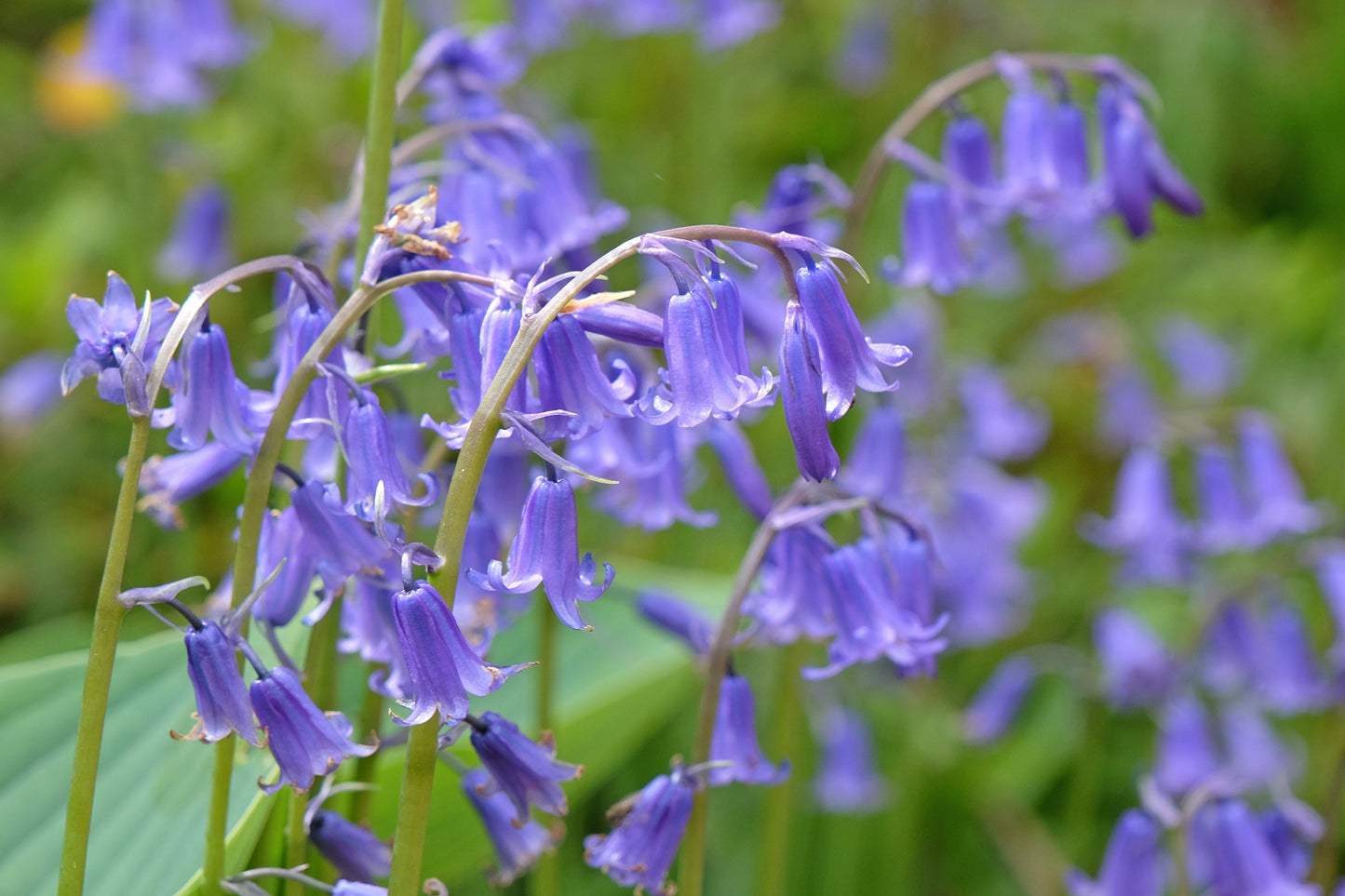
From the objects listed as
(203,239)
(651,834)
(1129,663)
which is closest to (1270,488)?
(1129,663)

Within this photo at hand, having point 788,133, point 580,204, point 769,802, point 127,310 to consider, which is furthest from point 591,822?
point 788,133

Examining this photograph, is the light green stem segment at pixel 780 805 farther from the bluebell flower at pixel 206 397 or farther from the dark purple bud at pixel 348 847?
the bluebell flower at pixel 206 397

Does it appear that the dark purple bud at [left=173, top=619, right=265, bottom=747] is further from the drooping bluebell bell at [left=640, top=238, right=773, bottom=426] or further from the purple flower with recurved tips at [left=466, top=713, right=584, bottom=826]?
the drooping bluebell bell at [left=640, top=238, right=773, bottom=426]

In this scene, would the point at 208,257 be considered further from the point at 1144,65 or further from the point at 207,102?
the point at 1144,65

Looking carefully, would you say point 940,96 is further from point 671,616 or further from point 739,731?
point 739,731

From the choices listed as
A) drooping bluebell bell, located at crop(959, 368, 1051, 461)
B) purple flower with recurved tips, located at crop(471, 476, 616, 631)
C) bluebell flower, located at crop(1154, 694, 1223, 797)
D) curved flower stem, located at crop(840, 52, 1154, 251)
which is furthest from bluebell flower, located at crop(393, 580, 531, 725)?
drooping bluebell bell, located at crop(959, 368, 1051, 461)

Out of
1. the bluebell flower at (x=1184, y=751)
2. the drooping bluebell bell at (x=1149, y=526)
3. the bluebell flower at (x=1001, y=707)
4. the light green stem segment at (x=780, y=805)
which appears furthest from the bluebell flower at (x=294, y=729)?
the drooping bluebell bell at (x=1149, y=526)
